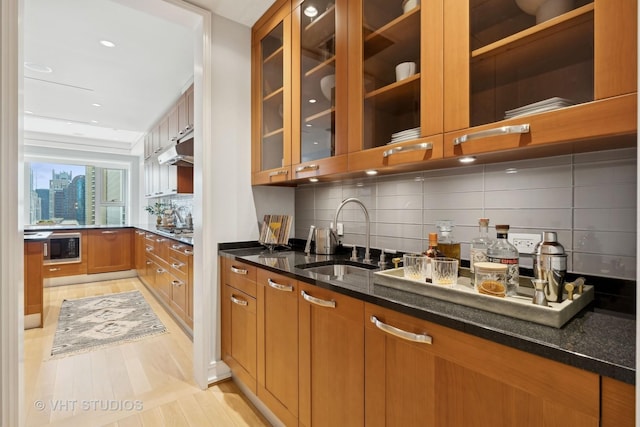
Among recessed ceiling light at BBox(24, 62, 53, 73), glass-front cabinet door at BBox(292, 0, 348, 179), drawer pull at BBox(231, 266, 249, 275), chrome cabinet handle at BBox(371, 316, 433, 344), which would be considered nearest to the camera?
chrome cabinet handle at BBox(371, 316, 433, 344)

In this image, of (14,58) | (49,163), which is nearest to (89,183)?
(49,163)

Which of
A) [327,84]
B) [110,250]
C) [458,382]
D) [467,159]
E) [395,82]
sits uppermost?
[327,84]

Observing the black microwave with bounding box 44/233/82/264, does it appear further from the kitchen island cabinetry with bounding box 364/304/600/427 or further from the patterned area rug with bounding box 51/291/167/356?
the kitchen island cabinetry with bounding box 364/304/600/427

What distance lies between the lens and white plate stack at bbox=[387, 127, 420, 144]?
1269mm

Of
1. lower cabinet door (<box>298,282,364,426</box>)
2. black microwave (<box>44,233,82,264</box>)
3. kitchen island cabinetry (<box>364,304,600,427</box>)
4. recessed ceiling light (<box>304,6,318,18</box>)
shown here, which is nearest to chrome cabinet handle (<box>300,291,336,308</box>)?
lower cabinet door (<box>298,282,364,426</box>)

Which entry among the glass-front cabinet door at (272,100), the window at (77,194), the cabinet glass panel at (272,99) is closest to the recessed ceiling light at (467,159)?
the glass-front cabinet door at (272,100)

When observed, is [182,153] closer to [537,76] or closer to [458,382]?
[537,76]

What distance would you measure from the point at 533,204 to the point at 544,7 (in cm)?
68

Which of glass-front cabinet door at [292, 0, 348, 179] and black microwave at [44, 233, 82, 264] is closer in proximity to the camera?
glass-front cabinet door at [292, 0, 348, 179]

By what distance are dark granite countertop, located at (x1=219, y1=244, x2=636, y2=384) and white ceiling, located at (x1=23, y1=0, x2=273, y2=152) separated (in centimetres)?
204

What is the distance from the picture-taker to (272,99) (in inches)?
83.3

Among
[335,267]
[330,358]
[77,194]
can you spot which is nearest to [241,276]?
[335,267]

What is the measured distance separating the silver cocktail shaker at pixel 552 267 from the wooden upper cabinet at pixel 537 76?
12.2 inches

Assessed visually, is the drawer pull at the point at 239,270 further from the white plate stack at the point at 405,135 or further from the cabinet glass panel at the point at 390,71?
the white plate stack at the point at 405,135
